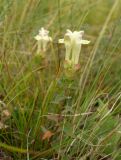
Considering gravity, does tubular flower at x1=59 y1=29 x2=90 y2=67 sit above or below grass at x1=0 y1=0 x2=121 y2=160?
above

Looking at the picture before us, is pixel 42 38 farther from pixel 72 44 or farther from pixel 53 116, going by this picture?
pixel 53 116

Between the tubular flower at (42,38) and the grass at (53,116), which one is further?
the tubular flower at (42,38)

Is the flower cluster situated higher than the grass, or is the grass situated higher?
the flower cluster

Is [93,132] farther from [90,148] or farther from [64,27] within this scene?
[64,27]

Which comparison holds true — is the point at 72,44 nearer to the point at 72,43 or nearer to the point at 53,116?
the point at 72,43

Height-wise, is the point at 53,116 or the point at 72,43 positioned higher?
the point at 72,43

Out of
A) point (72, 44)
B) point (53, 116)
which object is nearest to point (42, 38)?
point (72, 44)

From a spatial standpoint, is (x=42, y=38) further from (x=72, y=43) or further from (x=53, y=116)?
(x=53, y=116)

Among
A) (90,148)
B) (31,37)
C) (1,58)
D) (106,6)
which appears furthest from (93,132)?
(106,6)

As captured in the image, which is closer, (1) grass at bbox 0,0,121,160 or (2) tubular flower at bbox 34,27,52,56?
(1) grass at bbox 0,0,121,160

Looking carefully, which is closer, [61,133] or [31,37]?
[61,133]

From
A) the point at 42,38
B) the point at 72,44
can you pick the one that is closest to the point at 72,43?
the point at 72,44
